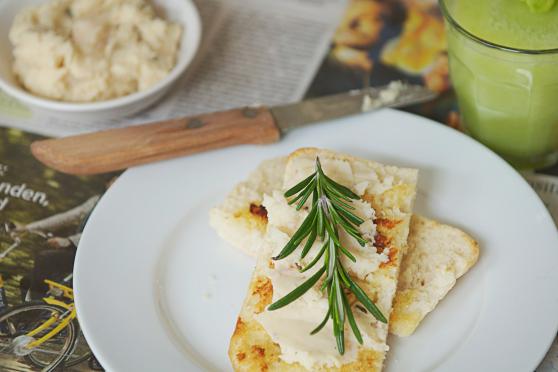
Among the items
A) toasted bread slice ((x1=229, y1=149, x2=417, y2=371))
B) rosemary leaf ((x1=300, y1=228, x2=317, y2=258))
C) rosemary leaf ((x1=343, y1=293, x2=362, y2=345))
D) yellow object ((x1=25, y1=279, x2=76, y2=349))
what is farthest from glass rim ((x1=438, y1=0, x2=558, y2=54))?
yellow object ((x1=25, y1=279, x2=76, y2=349))

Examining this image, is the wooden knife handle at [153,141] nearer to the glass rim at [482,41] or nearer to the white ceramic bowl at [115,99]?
the white ceramic bowl at [115,99]

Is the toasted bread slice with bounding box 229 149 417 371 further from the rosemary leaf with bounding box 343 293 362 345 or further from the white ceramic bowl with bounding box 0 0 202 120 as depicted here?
the white ceramic bowl with bounding box 0 0 202 120

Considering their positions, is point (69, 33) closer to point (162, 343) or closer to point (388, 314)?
point (162, 343)

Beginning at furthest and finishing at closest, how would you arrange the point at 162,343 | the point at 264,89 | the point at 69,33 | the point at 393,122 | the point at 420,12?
1. the point at 420,12
2. the point at 264,89
3. the point at 69,33
4. the point at 393,122
5. the point at 162,343

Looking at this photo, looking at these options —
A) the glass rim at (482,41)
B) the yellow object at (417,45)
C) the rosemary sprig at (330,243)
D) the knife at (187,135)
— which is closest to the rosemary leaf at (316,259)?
the rosemary sprig at (330,243)

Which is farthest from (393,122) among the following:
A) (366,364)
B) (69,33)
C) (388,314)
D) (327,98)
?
(69,33)

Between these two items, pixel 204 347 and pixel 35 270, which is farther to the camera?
pixel 35 270

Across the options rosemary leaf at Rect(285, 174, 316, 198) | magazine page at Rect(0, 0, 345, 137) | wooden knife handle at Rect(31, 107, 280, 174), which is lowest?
magazine page at Rect(0, 0, 345, 137)
